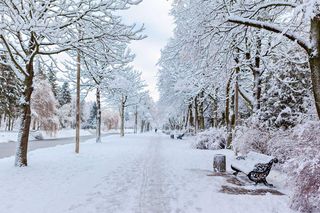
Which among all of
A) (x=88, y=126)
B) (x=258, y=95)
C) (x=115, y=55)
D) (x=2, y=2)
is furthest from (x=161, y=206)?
(x=88, y=126)

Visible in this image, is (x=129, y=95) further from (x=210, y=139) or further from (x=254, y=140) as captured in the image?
(x=254, y=140)

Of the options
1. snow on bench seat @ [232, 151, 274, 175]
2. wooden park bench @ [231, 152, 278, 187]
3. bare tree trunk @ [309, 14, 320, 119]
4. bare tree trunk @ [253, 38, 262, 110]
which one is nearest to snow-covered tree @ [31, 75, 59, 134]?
bare tree trunk @ [253, 38, 262, 110]

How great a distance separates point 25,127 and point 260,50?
467 inches

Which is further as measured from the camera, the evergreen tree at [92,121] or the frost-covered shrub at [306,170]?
the evergreen tree at [92,121]

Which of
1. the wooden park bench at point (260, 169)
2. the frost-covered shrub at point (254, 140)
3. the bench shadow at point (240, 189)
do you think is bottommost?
the bench shadow at point (240, 189)

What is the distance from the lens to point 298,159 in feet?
19.6

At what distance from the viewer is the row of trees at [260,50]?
24.1ft

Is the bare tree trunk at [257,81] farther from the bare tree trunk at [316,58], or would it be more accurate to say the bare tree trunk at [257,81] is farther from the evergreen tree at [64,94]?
the evergreen tree at [64,94]

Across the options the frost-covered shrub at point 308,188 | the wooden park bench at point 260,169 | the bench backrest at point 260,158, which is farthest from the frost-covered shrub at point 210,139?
the frost-covered shrub at point 308,188

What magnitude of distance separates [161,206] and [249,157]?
5.28m

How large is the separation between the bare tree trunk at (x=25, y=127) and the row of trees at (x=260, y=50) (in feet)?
16.2

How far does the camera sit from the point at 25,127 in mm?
11148

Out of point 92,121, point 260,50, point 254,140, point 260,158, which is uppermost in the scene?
point 260,50

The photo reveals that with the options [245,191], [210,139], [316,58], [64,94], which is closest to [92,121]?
[64,94]
